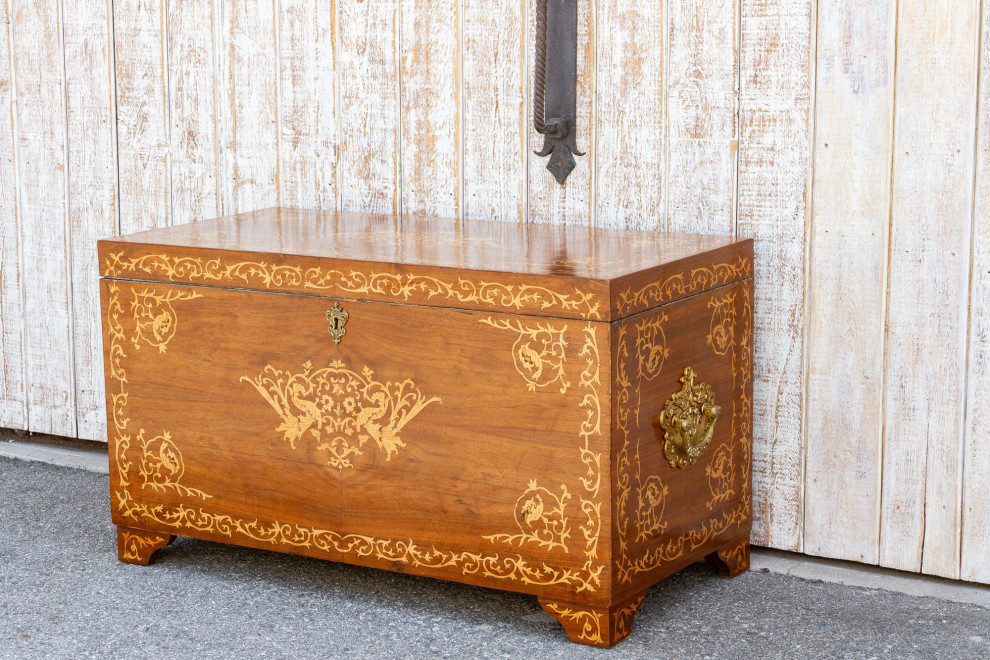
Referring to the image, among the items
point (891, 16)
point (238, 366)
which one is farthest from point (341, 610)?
point (891, 16)

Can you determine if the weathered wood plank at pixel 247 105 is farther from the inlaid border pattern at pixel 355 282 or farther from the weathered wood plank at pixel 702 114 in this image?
the weathered wood plank at pixel 702 114

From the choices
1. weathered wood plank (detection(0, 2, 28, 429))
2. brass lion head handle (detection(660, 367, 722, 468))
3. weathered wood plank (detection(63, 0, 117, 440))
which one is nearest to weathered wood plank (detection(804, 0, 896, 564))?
brass lion head handle (detection(660, 367, 722, 468))

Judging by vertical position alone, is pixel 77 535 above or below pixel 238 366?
below

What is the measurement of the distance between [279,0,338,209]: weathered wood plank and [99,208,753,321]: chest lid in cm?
25

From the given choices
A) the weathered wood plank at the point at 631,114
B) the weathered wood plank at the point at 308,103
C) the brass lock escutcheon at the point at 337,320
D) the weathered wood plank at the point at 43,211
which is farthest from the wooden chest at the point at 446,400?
the weathered wood plank at the point at 43,211

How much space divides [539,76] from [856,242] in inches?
Result: 28.4

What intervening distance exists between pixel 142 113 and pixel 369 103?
2.15 feet

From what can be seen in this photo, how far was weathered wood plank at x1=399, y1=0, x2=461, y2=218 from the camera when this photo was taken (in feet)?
9.29

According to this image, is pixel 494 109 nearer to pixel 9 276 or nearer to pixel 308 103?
pixel 308 103

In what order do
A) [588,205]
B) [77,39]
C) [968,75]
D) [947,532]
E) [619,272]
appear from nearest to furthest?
[619,272], [968,75], [947,532], [588,205], [77,39]

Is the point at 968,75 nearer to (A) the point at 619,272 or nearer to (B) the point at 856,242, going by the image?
(B) the point at 856,242

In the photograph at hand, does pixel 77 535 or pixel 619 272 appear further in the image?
pixel 77 535

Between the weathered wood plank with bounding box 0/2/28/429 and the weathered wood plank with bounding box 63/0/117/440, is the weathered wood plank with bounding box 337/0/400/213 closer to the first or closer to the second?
the weathered wood plank with bounding box 63/0/117/440

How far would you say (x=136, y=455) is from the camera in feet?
8.73
